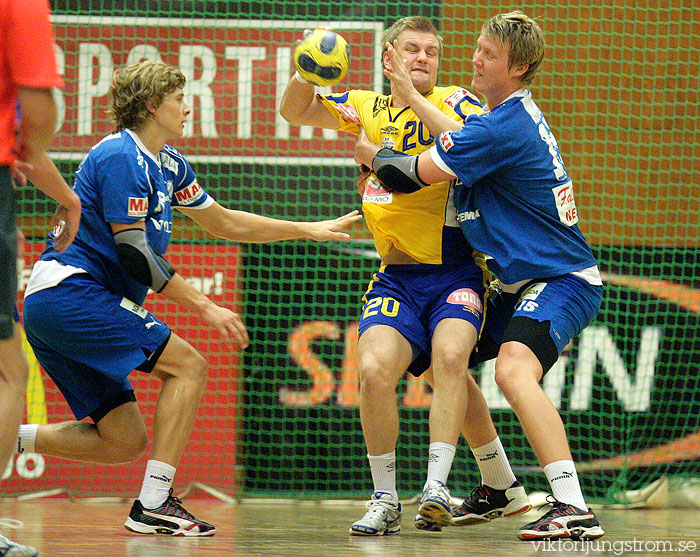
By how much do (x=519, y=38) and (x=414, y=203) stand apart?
0.83 m

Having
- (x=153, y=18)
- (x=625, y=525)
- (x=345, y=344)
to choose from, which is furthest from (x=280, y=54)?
(x=625, y=525)

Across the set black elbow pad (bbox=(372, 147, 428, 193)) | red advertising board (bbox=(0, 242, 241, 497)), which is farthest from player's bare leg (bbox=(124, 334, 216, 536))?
red advertising board (bbox=(0, 242, 241, 497))

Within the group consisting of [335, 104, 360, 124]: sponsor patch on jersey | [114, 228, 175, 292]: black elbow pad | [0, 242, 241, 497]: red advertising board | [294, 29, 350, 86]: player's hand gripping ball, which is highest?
[294, 29, 350, 86]: player's hand gripping ball

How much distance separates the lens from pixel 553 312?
369 cm

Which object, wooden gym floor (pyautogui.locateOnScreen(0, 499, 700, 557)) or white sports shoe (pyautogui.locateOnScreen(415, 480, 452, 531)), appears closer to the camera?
wooden gym floor (pyautogui.locateOnScreen(0, 499, 700, 557))

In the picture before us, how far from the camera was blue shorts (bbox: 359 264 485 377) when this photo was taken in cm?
394

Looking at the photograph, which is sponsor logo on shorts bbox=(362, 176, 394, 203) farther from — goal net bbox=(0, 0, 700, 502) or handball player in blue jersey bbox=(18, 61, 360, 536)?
goal net bbox=(0, 0, 700, 502)

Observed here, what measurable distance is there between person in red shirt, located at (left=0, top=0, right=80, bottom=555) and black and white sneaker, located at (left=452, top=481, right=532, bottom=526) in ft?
6.95

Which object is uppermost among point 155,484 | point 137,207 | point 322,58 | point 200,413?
point 322,58

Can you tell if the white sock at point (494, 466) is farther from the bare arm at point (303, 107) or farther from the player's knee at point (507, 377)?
the bare arm at point (303, 107)

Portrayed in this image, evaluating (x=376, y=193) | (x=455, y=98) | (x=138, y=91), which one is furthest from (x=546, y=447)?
(x=138, y=91)

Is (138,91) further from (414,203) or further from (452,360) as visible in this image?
(452,360)

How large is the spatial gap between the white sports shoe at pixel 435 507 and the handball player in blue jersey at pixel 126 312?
885 mm

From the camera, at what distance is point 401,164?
3.88 metres
